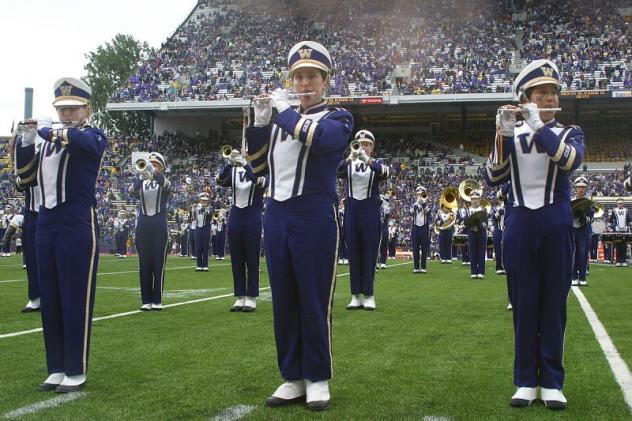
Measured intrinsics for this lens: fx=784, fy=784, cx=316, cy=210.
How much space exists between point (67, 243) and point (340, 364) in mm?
2177

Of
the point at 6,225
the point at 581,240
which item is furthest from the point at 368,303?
the point at 6,225

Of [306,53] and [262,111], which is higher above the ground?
[306,53]

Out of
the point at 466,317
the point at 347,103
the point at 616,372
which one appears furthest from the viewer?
the point at 347,103

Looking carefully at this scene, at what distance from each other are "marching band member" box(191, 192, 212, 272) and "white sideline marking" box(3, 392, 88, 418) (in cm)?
1429

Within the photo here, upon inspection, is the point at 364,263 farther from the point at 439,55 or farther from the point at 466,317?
the point at 439,55

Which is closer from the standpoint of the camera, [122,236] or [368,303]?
[368,303]

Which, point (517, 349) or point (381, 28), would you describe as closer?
point (517, 349)

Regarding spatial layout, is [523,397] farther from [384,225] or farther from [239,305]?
[384,225]

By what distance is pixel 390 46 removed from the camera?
1783 inches

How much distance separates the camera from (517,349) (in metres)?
4.75

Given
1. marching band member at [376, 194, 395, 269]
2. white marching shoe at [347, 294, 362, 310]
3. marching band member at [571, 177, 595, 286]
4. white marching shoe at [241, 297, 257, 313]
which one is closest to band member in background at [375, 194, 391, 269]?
marching band member at [376, 194, 395, 269]

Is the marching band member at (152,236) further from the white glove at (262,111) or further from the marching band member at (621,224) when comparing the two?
the marching band member at (621,224)

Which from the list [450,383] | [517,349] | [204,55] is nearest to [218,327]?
[450,383]

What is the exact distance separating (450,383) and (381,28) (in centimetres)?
4392
